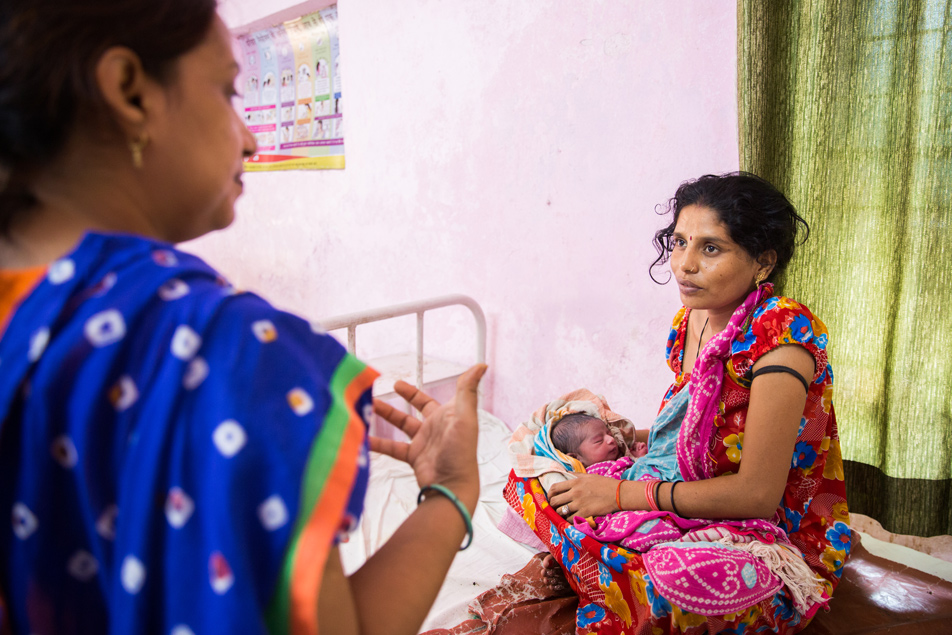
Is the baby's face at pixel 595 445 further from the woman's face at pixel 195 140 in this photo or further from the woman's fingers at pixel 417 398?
the woman's face at pixel 195 140

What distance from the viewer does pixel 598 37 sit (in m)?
2.37

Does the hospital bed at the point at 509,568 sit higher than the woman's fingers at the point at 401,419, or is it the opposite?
the woman's fingers at the point at 401,419

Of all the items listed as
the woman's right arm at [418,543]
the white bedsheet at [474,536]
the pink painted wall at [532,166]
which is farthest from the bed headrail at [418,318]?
the woman's right arm at [418,543]

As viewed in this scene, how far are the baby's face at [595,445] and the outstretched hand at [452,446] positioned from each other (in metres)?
1.21

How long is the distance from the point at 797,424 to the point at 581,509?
1.90ft

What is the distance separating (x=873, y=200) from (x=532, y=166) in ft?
4.44

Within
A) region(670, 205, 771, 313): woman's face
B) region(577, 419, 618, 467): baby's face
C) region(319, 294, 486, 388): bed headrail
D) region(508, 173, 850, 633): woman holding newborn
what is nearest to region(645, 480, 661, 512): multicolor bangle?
region(508, 173, 850, 633): woman holding newborn

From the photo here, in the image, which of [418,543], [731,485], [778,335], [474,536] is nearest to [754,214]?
[778,335]

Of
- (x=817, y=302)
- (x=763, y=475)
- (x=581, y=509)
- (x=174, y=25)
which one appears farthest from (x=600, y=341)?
(x=174, y=25)

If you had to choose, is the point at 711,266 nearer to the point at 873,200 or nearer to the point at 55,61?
the point at 873,200

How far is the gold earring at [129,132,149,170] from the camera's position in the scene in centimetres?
56

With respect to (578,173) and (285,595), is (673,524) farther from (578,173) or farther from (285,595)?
(578,173)

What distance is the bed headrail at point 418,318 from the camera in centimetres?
211

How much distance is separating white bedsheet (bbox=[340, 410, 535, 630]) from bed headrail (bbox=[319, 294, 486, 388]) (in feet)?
1.40
